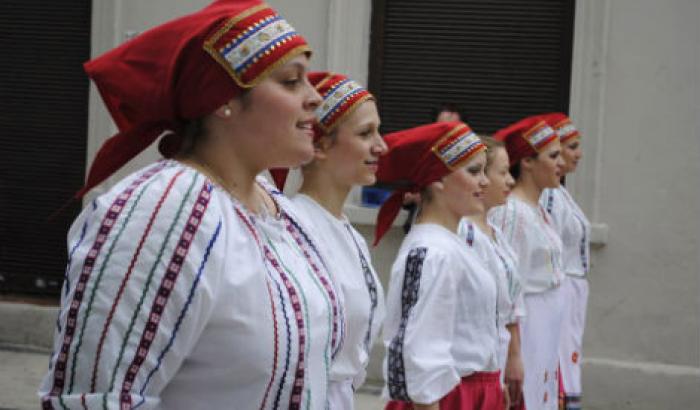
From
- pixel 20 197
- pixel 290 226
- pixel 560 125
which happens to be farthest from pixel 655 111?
pixel 290 226

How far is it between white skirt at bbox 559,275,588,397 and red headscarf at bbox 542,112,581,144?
92 centimetres

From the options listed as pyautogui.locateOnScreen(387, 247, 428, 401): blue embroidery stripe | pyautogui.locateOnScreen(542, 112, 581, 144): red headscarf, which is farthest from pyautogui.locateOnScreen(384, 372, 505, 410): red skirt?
pyautogui.locateOnScreen(542, 112, 581, 144): red headscarf

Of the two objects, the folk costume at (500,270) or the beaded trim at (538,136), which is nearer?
the folk costume at (500,270)

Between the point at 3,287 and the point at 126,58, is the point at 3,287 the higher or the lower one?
the lower one

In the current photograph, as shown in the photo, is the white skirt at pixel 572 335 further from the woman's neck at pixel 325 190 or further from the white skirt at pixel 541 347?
the woman's neck at pixel 325 190

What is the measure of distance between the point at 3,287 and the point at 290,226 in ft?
25.6

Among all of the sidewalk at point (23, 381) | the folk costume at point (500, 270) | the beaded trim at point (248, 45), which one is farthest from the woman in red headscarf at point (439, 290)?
the sidewalk at point (23, 381)

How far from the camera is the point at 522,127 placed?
7.69 metres

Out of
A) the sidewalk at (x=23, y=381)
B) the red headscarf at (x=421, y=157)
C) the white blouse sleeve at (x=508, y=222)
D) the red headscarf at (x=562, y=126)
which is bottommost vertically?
the sidewalk at (x=23, y=381)

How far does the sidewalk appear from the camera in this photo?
7.98 meters

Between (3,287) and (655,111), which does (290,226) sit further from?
(3,287)

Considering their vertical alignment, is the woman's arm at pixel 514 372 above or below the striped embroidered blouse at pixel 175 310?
below

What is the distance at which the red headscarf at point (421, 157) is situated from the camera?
5445mm

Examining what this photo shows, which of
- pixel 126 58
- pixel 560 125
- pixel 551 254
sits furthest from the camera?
pixel 560 125
